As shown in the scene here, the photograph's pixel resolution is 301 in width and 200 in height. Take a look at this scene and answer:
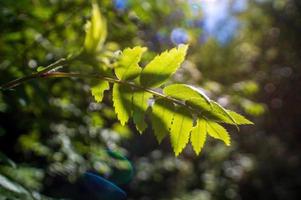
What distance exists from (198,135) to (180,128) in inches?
1.8

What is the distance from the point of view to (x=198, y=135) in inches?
33.9

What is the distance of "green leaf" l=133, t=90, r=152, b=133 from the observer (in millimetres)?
815

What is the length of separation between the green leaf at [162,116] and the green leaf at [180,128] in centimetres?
1

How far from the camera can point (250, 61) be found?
1151cm

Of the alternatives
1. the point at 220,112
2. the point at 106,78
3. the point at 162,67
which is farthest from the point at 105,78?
the point at 220,112

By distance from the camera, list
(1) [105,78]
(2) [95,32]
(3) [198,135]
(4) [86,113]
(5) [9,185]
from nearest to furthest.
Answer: (2) [95,32], (1) [105,78], (3) [198,135], (5) [9,185], (4) [86,113]

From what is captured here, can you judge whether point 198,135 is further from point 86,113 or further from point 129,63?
point 86,113

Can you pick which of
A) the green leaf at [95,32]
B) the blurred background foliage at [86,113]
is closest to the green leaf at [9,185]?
the blurred background foliage at [86,113]

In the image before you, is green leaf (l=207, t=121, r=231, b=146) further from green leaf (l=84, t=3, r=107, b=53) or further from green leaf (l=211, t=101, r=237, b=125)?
green leaf (l=84, t=3, r=107, b=53)

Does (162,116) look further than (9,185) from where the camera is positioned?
No

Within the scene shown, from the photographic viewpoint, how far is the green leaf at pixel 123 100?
0.81 m

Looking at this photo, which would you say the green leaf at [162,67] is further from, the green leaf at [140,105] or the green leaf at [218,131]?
the green leaf at [218,131]

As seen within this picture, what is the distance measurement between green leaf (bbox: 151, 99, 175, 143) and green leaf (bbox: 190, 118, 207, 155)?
0.06 meters

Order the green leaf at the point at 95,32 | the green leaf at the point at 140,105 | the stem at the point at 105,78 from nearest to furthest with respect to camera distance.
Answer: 1. the green leaf at the point at 95,32
2. the stem at the point at 105,78
3. the green leaf at the point at 140,105
